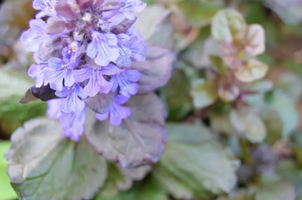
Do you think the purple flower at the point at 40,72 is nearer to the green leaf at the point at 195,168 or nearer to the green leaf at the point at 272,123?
the green leaf at the point at 195,168

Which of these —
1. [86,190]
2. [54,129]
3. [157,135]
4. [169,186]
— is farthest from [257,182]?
[54,129]

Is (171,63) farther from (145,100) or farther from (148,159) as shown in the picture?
(148,159)

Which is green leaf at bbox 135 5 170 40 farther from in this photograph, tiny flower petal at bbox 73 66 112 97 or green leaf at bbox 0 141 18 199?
green leaf at bbox 0 141 18 199

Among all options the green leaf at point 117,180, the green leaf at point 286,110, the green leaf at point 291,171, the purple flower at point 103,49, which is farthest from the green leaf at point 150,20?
the green leaf at point 291,171

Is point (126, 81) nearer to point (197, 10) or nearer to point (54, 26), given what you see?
point (54, 26)

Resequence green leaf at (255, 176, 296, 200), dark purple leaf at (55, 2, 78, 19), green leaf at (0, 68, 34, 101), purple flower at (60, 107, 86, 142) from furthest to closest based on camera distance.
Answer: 1. green leaf at (255, 176, 296, 200)
2. green leaf at (0, 68, 34, 101)
3. purple flower at (60, 107, 86, 142)
4. dark purple leaf at (55, 2, 78, 19)

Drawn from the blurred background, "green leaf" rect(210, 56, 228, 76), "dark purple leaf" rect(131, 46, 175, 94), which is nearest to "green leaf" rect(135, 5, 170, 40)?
the blurred background

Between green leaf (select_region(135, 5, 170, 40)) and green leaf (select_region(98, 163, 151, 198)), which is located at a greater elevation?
green leaf (select_region(135, 5, 170, 40))
